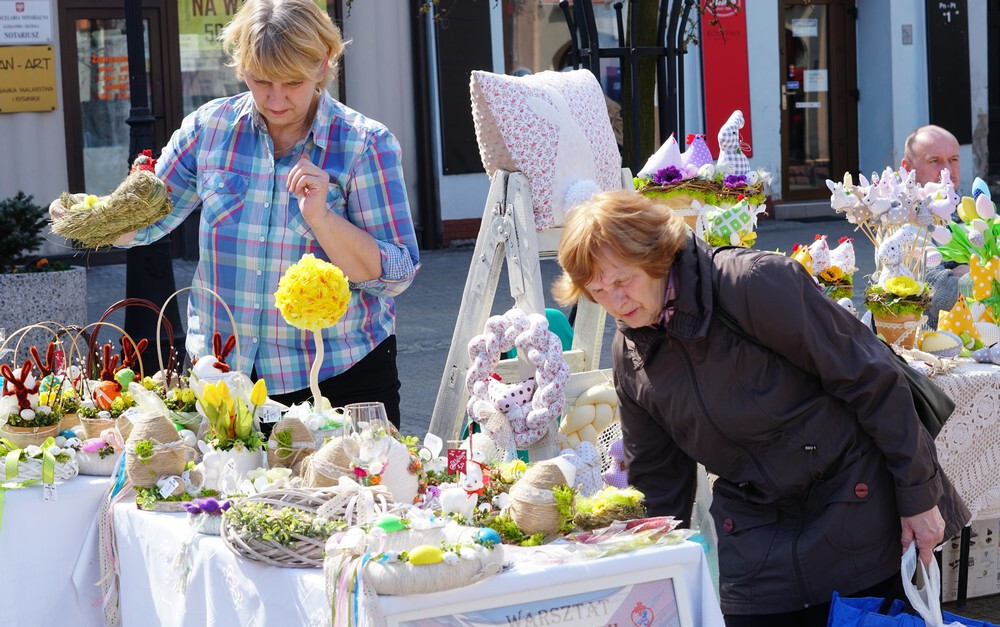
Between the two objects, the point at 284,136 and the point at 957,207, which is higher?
the point at 284,136

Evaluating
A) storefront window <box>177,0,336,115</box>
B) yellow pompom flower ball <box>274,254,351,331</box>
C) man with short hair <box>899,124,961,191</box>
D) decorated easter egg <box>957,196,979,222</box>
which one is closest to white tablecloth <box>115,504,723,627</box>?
yellow pompom flower ball <box>274,254,351,331</box>

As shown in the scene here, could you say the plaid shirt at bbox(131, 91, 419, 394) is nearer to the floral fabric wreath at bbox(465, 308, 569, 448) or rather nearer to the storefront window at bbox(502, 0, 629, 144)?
the floral fabric wreath at bbox(465, 308, 569, 448)

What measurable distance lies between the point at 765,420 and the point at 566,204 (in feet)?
4.72

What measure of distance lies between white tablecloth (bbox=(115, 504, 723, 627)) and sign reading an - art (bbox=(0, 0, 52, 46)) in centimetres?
851

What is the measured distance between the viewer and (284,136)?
121 inches

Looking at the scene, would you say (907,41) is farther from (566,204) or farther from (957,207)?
(566,204)

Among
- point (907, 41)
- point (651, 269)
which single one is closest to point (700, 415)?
point (651, 269)

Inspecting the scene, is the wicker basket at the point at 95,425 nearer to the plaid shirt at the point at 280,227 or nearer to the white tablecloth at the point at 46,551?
the white tablecloth at the point at 46,551

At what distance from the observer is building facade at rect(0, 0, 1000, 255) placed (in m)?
10.5

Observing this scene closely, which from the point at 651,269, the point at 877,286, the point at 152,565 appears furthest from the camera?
the point at 877,286

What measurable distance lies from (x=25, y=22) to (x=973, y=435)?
868 cm

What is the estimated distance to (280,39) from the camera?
2787 mm

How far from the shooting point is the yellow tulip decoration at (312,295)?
263cm

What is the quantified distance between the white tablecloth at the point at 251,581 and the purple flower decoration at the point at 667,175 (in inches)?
75.9
